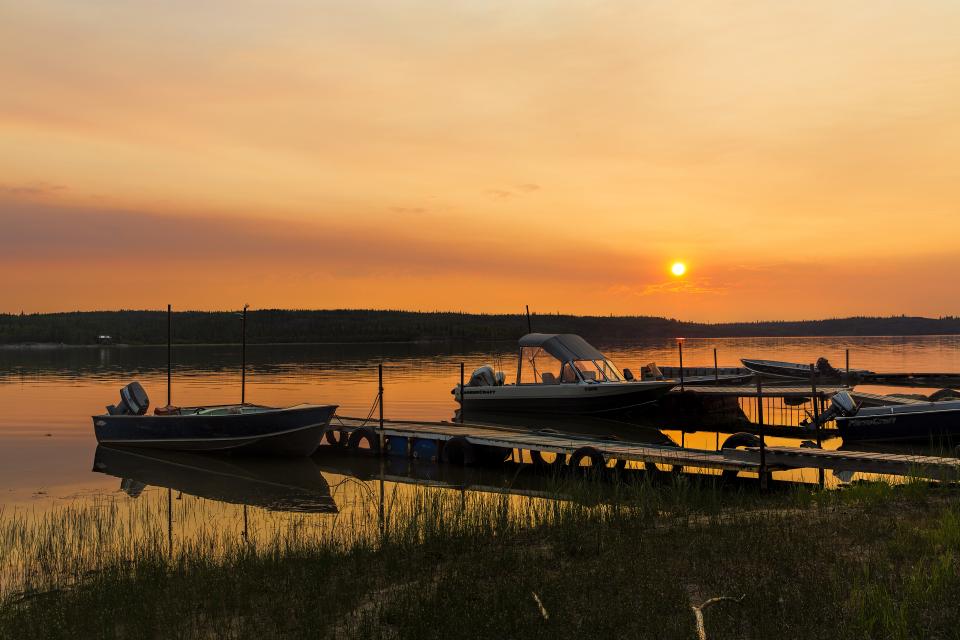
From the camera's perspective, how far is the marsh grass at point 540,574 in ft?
25.1

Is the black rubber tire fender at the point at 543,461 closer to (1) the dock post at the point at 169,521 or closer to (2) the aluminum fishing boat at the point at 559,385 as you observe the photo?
(2) the aluminum fishing boat at the point at 559,385

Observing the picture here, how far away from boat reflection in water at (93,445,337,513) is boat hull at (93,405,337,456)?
0.41m

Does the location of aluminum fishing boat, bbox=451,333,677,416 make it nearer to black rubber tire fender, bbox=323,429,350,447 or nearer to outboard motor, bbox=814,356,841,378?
black rubber tire fender, bbox=323,429,350,447

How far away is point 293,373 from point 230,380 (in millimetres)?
8253

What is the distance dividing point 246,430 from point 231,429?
486mm

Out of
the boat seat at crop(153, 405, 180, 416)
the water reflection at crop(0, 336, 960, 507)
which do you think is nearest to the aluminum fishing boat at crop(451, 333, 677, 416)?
the water reflection at crop(0, 336, 960, 507)

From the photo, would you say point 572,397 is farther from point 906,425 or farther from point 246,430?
point 246,430

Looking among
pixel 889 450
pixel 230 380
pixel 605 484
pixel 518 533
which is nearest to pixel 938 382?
pixel 889 450

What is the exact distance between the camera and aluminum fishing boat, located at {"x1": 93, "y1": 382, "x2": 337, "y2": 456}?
2514cm

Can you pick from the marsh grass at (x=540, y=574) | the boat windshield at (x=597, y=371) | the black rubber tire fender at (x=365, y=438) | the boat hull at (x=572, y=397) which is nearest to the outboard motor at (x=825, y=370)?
the boat hull at (x=572, y=397)

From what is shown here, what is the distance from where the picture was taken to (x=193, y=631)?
27.5 feet

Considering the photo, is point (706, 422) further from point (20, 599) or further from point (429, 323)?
point (429, 323)

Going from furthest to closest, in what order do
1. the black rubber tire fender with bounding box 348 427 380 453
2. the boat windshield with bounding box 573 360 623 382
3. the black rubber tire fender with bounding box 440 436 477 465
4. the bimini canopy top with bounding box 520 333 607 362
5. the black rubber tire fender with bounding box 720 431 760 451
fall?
the bimini canopy top with bounding box 520 333 607 362, the boat windshield with bounding box 573 360 623 382, the black rubber tire fender with bounding box 348 427 380 453, the black rubber tire fender with bounding box 440 436 477 465, the black rubber tire fender with bounding box 720 431 760 451

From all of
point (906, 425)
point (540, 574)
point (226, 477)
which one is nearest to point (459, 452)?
point (226, 477)
